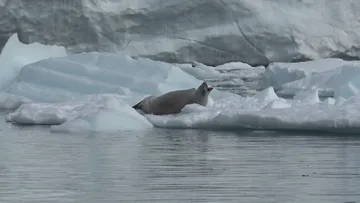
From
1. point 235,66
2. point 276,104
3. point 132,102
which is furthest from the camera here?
point 235,66

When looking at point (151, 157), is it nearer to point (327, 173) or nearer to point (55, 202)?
point (327, 173)

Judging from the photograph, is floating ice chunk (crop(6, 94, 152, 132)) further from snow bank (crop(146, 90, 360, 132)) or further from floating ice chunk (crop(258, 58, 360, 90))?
floating ice chunk (crop(258, 58, 360, 90))

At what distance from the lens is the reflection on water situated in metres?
3.66

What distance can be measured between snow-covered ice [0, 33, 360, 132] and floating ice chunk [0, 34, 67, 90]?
0.44 ft

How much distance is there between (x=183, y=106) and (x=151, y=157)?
2.71m

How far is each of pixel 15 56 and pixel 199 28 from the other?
6525 millimetres

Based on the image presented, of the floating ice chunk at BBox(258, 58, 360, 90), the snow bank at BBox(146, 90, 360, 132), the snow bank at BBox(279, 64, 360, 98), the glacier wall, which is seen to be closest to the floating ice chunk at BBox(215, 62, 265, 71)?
the glacier wall

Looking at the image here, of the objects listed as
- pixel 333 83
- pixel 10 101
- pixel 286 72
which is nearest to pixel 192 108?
pixel 10 101

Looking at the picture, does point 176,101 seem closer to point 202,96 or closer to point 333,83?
point 202,96

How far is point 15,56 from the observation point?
12953mm

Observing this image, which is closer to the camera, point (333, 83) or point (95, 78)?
point (95, 78)

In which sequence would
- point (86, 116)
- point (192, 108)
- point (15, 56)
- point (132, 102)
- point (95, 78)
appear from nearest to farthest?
1. point (86, 116)
2. point (192, 108)
3. point (132, 102)
4. point (95, 78)
5. point (15, 56)

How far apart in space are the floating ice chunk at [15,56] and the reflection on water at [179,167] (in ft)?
19.3

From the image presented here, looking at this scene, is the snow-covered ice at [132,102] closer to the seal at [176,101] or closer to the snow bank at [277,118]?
the snow bank at [277,118]
